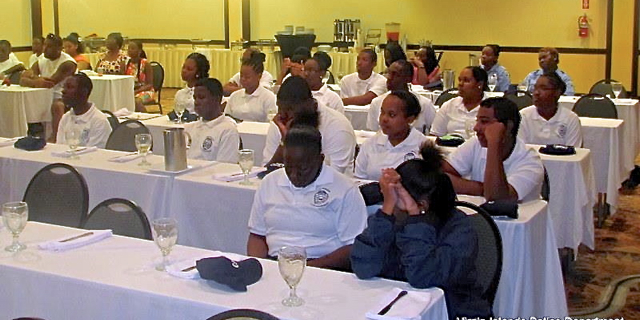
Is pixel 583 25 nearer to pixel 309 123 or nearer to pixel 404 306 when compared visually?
pixel 309 123

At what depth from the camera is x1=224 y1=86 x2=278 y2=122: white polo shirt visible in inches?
291

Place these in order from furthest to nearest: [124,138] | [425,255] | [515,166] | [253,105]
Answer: [253,105]
[124,138]
[515,166]
[425,255]

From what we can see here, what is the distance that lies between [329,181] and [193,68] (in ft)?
14.1

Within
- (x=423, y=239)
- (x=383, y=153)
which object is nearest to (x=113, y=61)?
(x=383, y=153)

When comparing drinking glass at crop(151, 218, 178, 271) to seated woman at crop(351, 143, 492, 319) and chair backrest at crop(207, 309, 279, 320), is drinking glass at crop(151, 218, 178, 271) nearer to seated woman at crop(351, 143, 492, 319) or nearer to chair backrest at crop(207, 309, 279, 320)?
seated woman at crop(351, 143, 492, 319)

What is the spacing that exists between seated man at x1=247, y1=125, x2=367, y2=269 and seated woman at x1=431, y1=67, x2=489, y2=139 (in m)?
2.97

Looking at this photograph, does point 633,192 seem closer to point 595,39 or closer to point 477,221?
point 477,221

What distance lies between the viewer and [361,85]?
8680 millimetres

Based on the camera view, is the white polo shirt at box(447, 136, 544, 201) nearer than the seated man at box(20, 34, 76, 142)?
Yes

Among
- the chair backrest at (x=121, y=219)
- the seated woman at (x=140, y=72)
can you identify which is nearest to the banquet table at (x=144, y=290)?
the chair backrest at (x=121, y=219)

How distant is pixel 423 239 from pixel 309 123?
2077 millimetres

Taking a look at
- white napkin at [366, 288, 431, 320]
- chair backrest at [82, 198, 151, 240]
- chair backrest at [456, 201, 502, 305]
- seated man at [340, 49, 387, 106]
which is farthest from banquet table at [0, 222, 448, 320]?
seated man at [340, 49, 387, 106]

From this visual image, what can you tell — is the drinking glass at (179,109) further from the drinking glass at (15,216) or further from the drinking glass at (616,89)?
the drinking glass at (616,89)

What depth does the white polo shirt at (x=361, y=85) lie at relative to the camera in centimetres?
852
